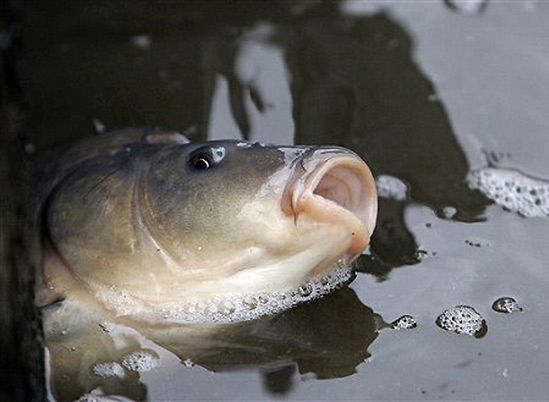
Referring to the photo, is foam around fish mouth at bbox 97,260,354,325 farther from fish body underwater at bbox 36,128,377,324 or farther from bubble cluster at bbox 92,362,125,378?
bubble cluster at bbox 92,362,125,378

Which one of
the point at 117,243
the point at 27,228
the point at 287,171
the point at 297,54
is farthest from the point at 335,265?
the point at 297,54

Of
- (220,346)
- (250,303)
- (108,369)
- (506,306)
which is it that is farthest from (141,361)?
(506,306)

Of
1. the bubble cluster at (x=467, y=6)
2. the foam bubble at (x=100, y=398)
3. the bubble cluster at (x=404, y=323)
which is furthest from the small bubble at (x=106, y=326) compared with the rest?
the bubble cluster at (x=467, y=6)

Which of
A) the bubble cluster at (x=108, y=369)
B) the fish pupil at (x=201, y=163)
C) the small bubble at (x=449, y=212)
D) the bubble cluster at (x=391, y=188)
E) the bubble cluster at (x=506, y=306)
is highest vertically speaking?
the fish pupil at (x=201, y=163)

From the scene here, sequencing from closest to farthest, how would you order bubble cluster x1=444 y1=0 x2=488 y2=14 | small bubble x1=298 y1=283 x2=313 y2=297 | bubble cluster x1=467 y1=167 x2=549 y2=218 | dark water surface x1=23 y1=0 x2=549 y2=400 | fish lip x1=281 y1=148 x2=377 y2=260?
fish lip x1=281 y1=148 x2=377 y2=260 < dark water surface x1=23 y1=0 x2=549 y2=400 < small bubble x1=298 y1=283 x2=313 y2=297 < bubble cluster x1=467 y1=167 x2=549 y2=218 < bubble cluster x1=444 y1=0 x2=488 y2=14

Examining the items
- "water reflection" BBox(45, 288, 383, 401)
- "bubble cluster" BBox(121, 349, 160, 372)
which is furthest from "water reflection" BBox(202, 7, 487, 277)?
"bubble cluster" BBox(121, 349, 160, 372)

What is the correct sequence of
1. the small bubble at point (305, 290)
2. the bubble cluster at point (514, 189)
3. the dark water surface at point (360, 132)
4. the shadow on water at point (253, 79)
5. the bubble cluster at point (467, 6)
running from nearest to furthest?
the dark water surface at point (360, 132) < the small bubble at point (305, 290) < the bubble cluster at point (514, 189) < the shadow on water at point (253, 79) < the bubble cluster at point (467, 6)

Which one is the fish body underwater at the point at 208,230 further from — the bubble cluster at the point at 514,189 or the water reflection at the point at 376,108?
the bubble cluster at the point at 514,189
